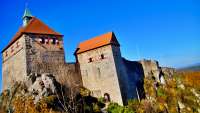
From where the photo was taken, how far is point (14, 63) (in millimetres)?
38406

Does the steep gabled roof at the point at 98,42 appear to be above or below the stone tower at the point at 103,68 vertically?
above

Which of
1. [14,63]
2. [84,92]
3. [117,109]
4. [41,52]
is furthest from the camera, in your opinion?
[84,92]

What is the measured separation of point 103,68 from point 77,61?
4332mm

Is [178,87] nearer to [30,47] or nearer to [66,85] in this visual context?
[66,85]

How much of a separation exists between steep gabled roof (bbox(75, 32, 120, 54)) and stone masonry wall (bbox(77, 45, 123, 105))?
2.24 ft

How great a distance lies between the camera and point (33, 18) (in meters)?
41.9

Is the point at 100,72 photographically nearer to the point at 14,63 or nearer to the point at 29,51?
the point at 29,51

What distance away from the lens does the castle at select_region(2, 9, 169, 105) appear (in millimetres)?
36875

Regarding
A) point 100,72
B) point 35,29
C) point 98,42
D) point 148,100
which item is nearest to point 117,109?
point 100,72

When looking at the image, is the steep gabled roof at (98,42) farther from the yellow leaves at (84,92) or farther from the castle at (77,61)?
the yellow leaves at (84,92)

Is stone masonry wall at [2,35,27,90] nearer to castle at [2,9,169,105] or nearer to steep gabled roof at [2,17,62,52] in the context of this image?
castle at [2,9,169,105]

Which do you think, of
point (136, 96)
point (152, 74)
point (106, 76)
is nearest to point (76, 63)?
point (106, 76)

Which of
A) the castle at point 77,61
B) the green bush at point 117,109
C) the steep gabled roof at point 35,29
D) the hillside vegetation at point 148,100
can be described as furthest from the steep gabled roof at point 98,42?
the green bush at point 117,109

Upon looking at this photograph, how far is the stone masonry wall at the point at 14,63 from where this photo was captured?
119 ft
